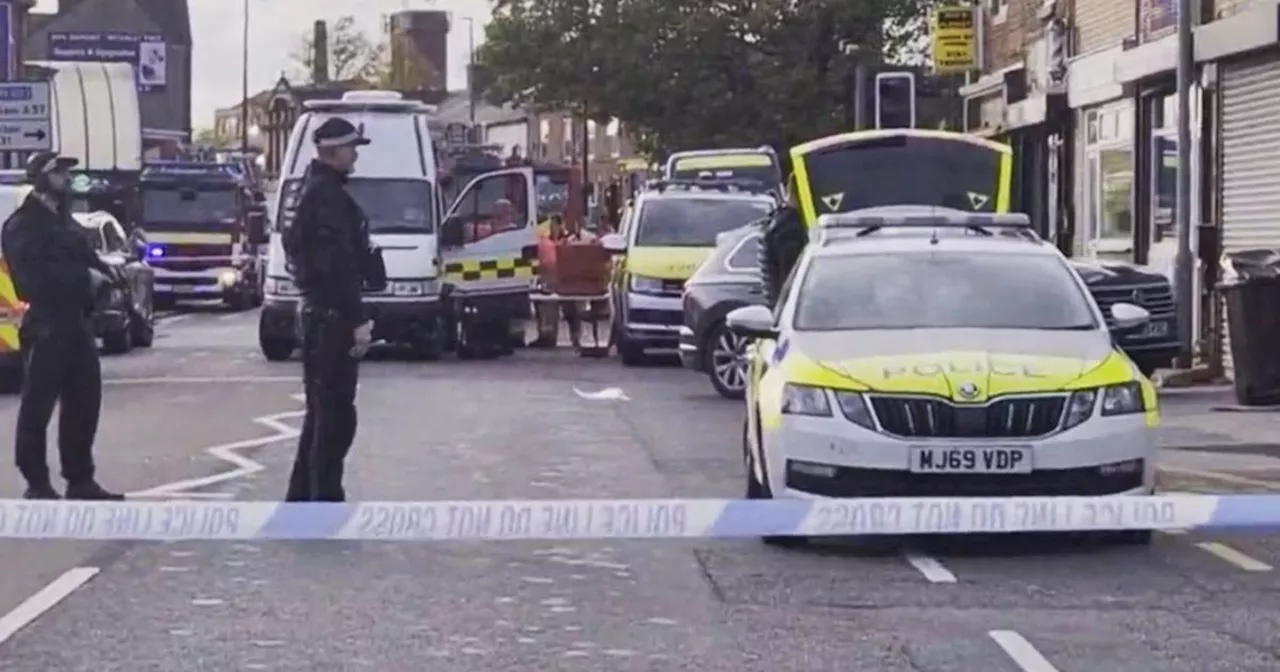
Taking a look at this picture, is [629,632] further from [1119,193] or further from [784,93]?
[784,93]

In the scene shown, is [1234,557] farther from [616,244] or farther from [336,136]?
[616,244]

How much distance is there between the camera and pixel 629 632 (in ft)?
32.6

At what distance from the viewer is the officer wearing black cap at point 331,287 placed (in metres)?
13.1

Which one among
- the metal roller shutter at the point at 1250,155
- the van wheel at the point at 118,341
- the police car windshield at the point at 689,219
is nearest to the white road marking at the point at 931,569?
the metal roller shutter at the point at 1250,155


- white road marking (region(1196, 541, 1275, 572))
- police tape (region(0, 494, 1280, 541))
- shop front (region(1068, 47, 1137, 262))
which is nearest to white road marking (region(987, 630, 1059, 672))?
police tape (region(0, 494, 1280, 541))

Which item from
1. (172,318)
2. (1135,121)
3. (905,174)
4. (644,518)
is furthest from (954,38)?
(644,518)

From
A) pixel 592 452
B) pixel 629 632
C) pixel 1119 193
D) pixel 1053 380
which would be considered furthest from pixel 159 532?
pixel 1119 193

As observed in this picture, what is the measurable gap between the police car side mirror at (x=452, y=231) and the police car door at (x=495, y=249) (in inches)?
0.9

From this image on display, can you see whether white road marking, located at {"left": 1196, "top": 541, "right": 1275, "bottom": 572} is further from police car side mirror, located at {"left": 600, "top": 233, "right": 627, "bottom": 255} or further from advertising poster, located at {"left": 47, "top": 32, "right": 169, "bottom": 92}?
advertising poster, located at {"left": 47, "top": 32, "right": 169, "bottom": 92}

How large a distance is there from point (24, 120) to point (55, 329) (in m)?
25.6

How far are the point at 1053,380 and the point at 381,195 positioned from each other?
1848cm

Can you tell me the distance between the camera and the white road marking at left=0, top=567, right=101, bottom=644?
32.9ft

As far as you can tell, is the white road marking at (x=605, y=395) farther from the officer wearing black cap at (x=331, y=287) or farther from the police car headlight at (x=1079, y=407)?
the police car headlight at (x=1079, y=407)

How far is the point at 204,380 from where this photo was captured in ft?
84.5
